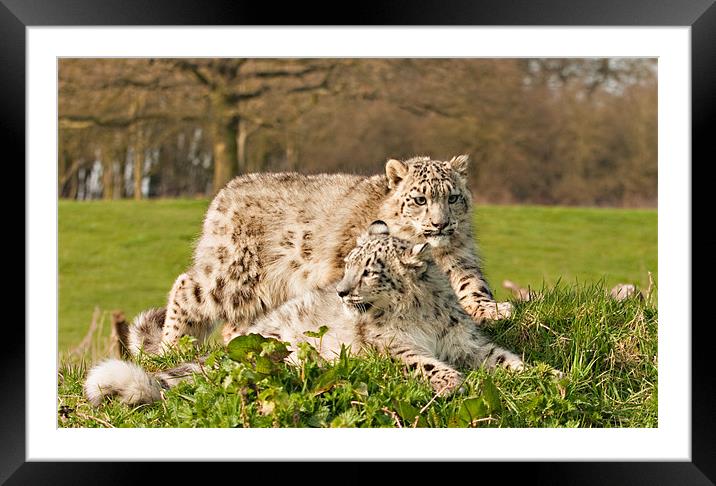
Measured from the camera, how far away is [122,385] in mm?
6195

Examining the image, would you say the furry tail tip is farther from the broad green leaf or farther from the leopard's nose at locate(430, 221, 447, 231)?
the leopard's nose at locate(430, 221, 447, 231)

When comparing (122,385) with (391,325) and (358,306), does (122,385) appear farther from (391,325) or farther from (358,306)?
(391,325)

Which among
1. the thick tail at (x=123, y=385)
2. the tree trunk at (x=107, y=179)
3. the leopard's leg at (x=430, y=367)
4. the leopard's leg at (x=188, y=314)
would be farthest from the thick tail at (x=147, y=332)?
the tree trunk at (x=107, y=179)

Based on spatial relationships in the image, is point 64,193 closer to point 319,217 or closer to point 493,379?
point 319,217

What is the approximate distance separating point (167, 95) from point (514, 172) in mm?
8719

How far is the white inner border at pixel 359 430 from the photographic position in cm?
526

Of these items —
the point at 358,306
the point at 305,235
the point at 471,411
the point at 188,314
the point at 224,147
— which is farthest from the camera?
the point at 224,147

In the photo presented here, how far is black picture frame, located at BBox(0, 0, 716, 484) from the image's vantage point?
514cm

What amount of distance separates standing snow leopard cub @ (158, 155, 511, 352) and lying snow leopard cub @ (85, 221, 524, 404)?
786mm

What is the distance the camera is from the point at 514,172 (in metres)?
21.5

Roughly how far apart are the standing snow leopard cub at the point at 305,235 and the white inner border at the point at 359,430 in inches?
79.5

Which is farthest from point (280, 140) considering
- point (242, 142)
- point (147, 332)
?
point (147, 332)

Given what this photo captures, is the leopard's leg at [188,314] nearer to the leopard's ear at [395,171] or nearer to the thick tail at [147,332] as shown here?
the thick tail at [147,332]

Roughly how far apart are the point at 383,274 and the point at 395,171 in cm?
151
